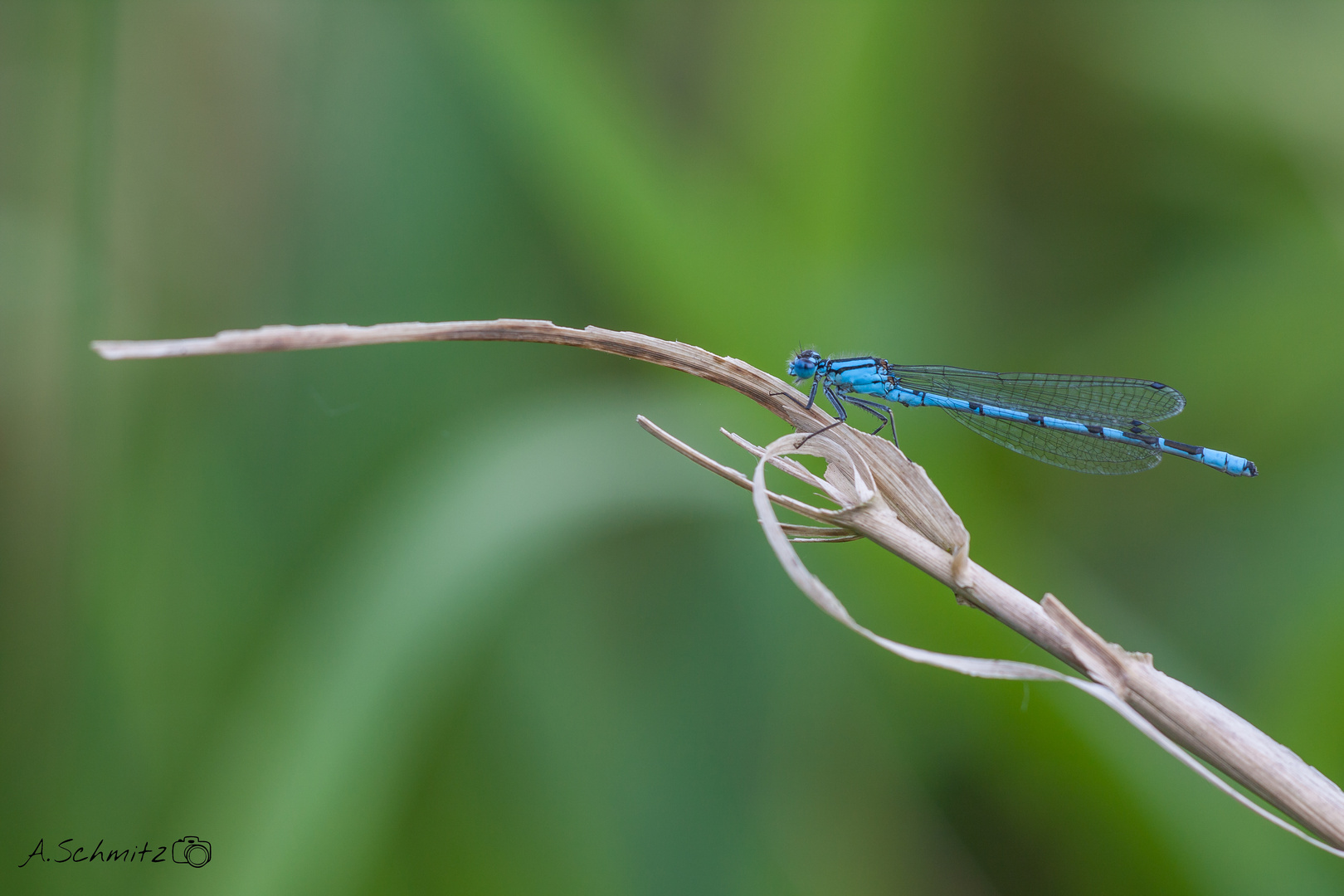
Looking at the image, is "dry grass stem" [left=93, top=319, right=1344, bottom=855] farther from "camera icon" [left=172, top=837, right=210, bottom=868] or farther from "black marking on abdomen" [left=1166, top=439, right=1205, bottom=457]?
"black marking on abdomen" [left=1166, top=439, right=1205, bottom=457]

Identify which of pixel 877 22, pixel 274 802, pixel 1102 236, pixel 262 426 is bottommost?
pixel 274 802

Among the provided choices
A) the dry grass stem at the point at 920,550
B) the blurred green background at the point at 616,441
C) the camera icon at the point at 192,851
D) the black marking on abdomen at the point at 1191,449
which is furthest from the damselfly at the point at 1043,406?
the camera icon at the point at 192,851

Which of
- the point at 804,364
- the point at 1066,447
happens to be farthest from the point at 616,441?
the point at 1066,447

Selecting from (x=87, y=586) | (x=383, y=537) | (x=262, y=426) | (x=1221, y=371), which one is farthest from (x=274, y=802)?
(x=1221, y=371)

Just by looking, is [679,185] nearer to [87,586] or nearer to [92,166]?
[92,166]

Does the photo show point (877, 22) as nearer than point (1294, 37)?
Yes

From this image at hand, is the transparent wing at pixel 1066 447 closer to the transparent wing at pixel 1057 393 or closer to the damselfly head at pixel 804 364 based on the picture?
the transparent wing at pixel 1057 393

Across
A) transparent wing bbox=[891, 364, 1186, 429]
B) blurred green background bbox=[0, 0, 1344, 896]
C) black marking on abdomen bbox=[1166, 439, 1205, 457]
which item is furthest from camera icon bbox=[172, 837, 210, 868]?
black marking on abdomen bbox=[1166, 439, 1205, 457]
